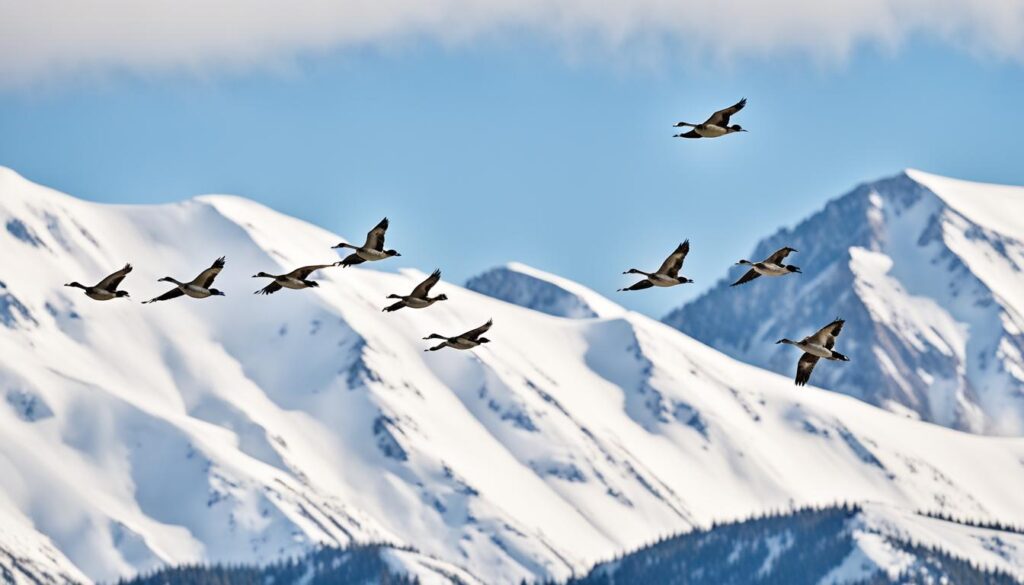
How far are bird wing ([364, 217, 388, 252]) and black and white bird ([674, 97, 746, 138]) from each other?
38.9 feet

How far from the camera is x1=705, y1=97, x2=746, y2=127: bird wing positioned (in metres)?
94.6

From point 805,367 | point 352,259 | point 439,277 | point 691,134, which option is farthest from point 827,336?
point 352,259

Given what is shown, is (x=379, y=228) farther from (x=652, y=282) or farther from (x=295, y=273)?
(x=652, y=282)

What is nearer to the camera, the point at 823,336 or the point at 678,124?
the point at 823,336

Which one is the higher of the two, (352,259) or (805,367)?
(805,367)

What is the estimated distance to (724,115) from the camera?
312ft

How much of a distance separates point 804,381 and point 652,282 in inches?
264

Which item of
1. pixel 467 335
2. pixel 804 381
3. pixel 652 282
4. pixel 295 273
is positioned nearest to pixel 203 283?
pixel 295 273

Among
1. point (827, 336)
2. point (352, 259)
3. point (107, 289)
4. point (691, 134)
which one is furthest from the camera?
point (691, 134)

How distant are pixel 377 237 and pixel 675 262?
37.4 ft

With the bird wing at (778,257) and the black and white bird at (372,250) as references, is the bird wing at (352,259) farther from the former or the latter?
the bird wing at (778,257)

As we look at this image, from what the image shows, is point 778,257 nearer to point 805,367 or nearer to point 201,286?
point 805,367

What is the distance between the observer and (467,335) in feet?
313

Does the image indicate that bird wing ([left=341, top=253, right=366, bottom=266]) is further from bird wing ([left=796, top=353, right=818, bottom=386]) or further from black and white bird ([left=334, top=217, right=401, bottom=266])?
bird wing ([left=796, top=353, right=818, bottom=386])
